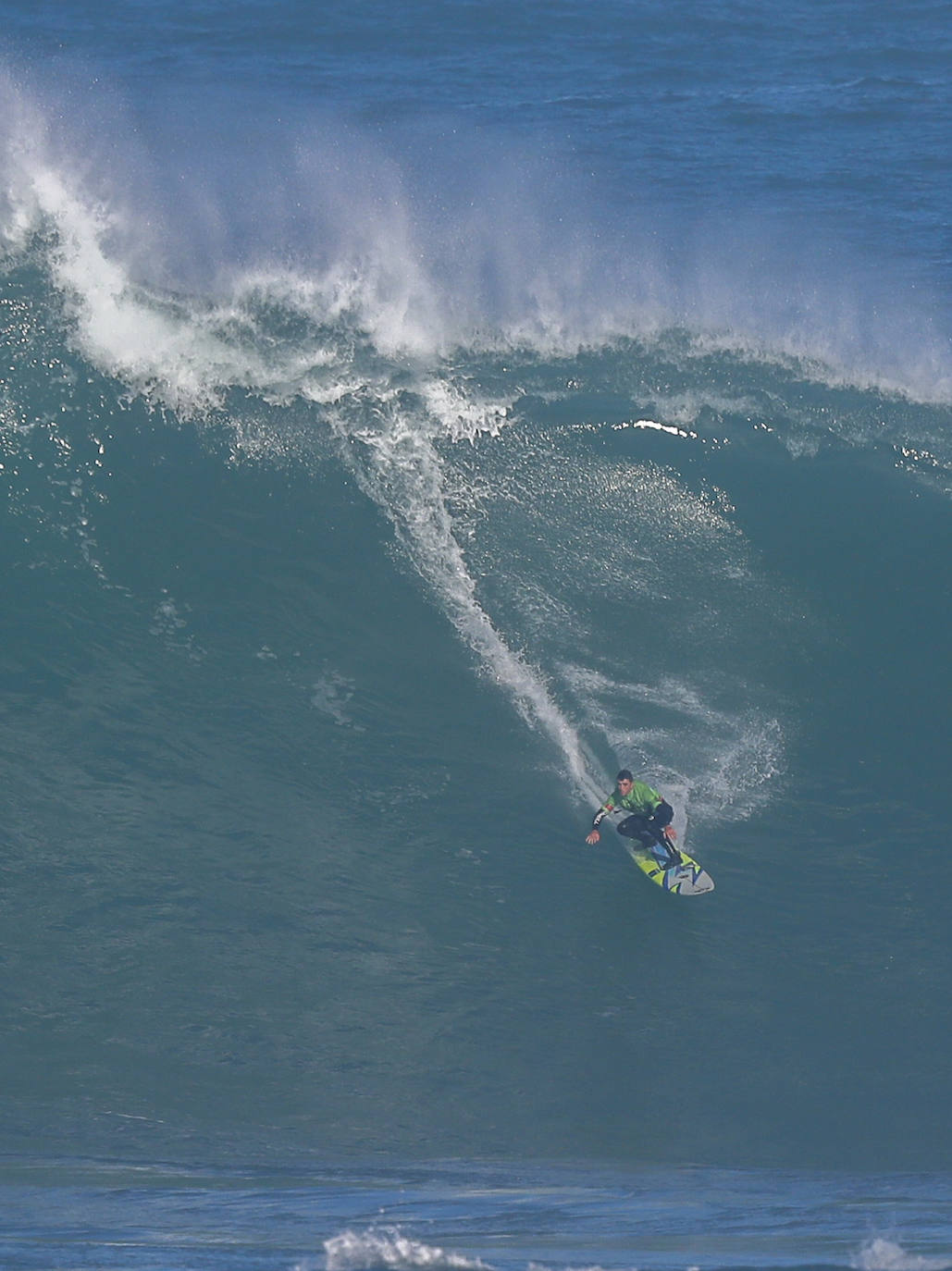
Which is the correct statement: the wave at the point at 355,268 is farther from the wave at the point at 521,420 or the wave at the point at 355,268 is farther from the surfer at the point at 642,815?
the surfer at the point at 642,815

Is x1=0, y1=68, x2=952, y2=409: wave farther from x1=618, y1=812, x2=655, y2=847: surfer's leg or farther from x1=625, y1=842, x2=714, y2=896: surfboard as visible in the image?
x1=625, y1=842, x2=714, y2=896: surfboard

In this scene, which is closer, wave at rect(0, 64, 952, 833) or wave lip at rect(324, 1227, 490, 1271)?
wave lip at rect(324, 1227, 490, 1271)

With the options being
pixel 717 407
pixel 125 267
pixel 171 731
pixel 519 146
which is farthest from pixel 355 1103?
pixel 519 146

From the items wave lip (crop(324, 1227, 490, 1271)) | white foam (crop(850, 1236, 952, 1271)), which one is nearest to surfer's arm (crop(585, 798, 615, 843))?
wave lip (crop(324, 1227, 490, 1271))

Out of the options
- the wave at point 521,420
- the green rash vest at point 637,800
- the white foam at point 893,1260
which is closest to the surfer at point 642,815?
the green rash vest at point 637,800

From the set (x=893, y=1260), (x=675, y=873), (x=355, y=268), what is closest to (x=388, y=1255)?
(x=893, y=1260)

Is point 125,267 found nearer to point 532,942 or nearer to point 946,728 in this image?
point 532,942

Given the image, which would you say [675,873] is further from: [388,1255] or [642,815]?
[388,1255]

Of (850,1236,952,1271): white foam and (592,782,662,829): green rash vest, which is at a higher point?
(592,782,662,829): green rash vest
